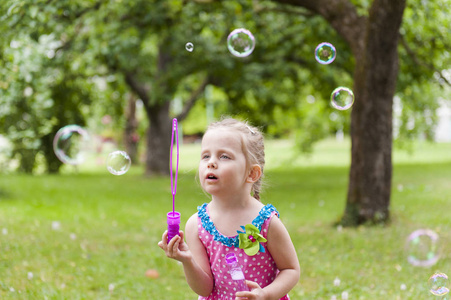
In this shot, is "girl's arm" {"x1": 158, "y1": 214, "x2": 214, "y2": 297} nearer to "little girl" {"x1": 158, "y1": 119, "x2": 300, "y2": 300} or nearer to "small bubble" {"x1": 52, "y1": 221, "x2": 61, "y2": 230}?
"little girl" {"x1": 158, "y1": 119, "x2": 300, "y2": 300}

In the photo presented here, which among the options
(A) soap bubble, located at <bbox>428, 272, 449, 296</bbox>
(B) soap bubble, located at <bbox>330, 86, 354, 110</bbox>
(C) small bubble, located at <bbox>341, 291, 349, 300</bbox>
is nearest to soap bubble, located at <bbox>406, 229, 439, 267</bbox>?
(C) small bubble, located at <bbox>341, 291, 349, 300</bbox>

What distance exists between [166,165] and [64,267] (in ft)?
42.3

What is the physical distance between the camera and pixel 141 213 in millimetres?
9648

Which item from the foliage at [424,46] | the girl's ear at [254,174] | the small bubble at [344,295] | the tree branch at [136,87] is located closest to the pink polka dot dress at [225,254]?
the girl's ear at [254,174]

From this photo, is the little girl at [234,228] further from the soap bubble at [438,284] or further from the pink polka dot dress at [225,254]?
the soap bubble at [438,284]

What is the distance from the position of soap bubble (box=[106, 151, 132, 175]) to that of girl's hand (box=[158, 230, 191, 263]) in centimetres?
210

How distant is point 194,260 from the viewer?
250cm

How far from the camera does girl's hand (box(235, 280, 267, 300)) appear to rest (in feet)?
7.49

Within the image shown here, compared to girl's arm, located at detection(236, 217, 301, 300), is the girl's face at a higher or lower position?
higher

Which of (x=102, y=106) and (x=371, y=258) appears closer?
(x=371, y=258)

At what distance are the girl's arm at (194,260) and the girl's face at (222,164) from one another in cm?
27

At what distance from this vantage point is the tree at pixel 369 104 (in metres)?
7.19

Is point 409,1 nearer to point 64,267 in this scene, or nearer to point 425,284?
point 425,284

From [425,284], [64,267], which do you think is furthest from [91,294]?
[425,284]
